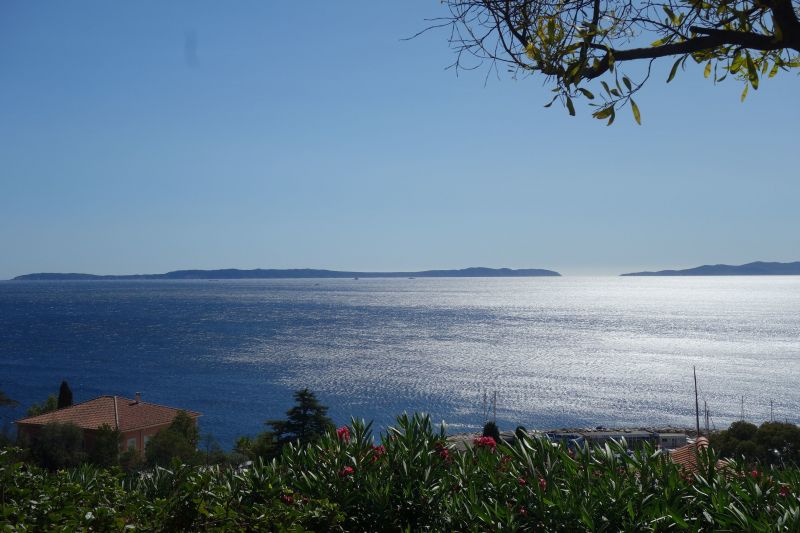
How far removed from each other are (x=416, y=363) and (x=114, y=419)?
34114 millimetres

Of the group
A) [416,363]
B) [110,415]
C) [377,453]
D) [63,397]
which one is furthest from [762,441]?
[416,363]

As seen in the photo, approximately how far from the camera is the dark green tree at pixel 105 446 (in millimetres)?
29391

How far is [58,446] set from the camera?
2933 cm

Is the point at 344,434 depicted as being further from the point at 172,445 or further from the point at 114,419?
the point at 114,419

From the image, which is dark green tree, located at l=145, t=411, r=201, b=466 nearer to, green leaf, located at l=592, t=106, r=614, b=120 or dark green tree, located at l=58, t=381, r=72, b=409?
dark green tree, located at l=58, t=381, r=72, b=409

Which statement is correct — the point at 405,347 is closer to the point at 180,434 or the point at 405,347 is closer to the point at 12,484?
the point at 180,434

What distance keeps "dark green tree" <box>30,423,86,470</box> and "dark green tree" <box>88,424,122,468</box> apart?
600mm

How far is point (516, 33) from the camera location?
8.36ft

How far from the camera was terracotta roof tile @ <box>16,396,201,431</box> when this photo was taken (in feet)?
106

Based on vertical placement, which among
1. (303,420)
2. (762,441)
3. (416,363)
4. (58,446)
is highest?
(303,420)

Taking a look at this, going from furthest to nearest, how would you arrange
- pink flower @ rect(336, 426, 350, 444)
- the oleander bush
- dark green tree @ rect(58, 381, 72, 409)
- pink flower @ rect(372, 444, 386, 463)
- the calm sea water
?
the calm sea water < dark green tree @ rect(58, 381, 72, 409) < pink flower @ rect(336, 426, 350, 444) < pink flower @ rect(372, 444, 386, 463) < the oleander bush

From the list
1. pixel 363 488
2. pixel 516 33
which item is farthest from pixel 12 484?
pixel 516 33

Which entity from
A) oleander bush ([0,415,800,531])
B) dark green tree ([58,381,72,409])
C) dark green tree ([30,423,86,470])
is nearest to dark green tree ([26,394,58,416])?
dark green tree ([58,381,72,409])

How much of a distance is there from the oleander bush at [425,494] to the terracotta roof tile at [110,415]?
32.0 metres
